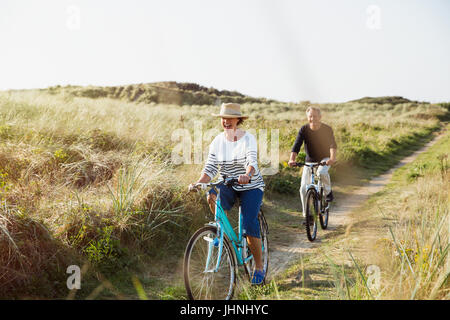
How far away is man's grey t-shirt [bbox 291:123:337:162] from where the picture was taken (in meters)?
6.47

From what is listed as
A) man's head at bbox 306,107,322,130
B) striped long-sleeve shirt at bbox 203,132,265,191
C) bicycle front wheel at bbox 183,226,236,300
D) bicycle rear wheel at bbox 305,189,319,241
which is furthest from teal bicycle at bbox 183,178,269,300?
man's head at bbox 306,107,322,130

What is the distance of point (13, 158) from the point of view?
6.19 m

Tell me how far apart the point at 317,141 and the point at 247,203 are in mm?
2878

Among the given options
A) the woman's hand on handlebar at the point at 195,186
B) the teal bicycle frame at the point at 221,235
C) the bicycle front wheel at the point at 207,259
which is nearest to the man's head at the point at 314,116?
the teal bicycle frame at the point at 221,235

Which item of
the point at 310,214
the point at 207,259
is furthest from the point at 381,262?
the point at 310,214

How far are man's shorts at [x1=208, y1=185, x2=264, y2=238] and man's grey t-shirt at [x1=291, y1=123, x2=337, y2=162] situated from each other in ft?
8.47

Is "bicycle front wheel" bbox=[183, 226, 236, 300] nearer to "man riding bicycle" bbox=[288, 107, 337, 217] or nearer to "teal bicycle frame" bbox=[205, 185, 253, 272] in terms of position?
"teal bicycle frame" bbox=[205, 185, 253, 272]

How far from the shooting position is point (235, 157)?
4.18m

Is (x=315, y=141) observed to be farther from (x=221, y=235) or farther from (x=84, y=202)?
(x=84, y=202)

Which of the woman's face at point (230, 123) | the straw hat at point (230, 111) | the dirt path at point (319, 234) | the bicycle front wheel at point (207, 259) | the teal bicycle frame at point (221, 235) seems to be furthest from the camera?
the dirt path at point (319, 234)

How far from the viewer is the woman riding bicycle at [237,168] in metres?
4.11

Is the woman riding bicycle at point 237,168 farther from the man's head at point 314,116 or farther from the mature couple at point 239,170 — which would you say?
the man's head at point 314,116
